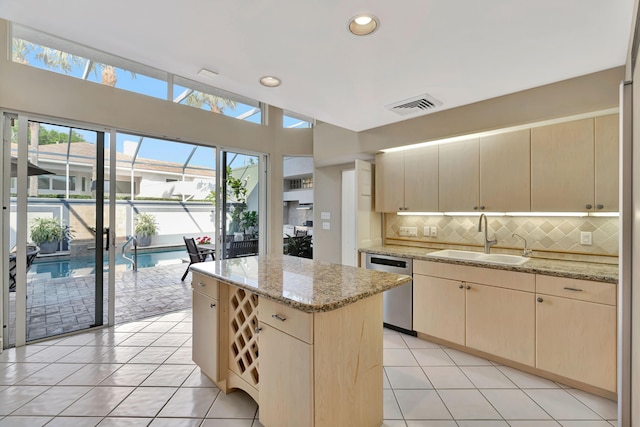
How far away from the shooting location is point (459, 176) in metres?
3.04

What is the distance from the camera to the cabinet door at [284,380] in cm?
143

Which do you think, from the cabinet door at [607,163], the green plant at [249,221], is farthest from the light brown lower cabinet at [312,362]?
the green plant at [249,221]

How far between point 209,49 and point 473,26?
1.64 m

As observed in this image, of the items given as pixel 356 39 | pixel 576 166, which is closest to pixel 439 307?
pixel 576 166

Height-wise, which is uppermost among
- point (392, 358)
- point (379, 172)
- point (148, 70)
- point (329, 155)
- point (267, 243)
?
point (148, 70)

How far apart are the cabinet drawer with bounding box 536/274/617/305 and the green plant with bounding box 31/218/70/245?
4.51 m

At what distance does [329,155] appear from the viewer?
4.16 metres

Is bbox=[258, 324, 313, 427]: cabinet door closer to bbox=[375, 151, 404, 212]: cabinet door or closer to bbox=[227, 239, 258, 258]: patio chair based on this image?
bbox=[375, 151, 404, 212]: cabinet door

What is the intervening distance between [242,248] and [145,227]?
3.23 meters

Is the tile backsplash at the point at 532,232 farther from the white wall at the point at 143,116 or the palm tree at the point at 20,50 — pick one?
the palm tree at the point at 20,50

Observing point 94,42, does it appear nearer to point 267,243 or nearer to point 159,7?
point 159,7

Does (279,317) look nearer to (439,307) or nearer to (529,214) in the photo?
(439,307)

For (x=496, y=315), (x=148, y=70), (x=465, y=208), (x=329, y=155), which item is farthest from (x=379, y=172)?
(x=148, y=70)

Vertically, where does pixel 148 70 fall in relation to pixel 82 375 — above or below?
above
